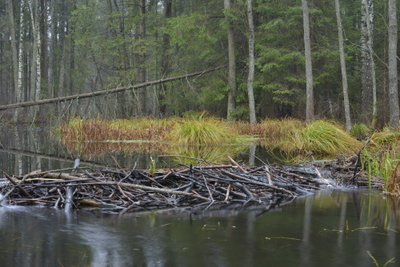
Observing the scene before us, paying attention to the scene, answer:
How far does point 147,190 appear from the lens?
5.94 m

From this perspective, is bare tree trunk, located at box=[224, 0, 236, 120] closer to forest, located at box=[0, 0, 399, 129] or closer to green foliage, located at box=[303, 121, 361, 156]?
forest, located at box=[0, 0, 399, 129]

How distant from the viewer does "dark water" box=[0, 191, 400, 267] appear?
3965mm

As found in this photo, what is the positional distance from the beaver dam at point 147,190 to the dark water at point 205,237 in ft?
0.89

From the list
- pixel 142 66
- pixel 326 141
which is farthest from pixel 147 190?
pixel 142 66

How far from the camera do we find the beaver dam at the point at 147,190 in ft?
19.2

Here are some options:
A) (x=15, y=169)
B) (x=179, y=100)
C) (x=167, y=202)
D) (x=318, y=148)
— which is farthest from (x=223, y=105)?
(x=167, y=202)

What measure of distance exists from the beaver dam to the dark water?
0.27 m

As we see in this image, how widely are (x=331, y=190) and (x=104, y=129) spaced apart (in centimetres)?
1125

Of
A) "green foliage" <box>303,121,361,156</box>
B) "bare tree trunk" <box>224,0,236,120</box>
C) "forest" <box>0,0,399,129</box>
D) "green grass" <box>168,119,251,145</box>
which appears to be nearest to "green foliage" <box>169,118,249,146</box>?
"green grass" <box>168,119,251,145</box>

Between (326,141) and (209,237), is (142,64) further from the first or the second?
(209,237)

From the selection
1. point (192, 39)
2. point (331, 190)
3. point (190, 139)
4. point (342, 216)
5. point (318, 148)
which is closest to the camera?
point (342, 216)

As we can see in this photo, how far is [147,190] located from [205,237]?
1.49 metres

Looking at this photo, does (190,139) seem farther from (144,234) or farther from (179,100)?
(144,234)

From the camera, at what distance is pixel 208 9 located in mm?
23328
